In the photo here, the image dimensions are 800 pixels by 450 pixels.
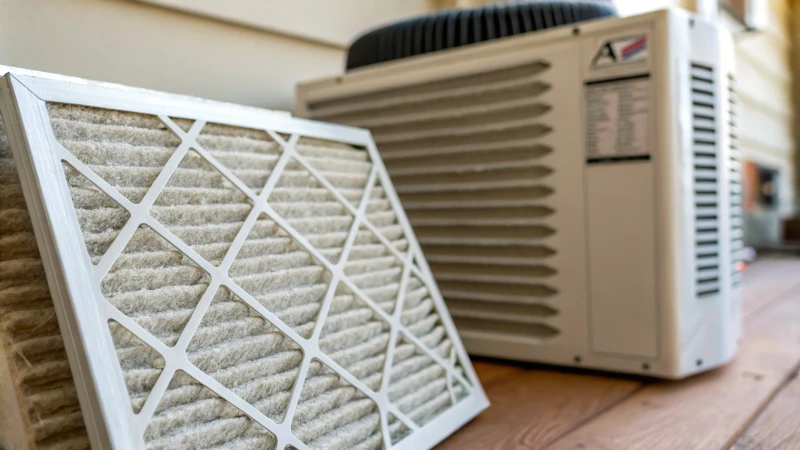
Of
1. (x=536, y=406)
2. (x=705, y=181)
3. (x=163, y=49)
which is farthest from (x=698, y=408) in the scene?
(x=163, y=49)

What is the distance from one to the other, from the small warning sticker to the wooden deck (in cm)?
29

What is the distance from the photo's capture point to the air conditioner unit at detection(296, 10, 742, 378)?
783 millimetres

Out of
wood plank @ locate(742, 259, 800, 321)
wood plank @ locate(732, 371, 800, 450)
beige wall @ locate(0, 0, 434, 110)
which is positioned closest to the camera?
wood plank @ locate(732, 371, 800, 450)

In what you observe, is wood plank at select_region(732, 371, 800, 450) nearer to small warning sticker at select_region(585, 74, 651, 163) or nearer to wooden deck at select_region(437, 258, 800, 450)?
wooden deck at select_region(437, 258, 800, 450)

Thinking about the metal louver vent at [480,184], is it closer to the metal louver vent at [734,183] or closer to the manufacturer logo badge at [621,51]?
the manufacturer logo badge at [621,51]

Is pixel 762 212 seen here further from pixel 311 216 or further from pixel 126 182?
pixel 126 182

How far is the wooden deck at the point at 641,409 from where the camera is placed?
2.05 feet

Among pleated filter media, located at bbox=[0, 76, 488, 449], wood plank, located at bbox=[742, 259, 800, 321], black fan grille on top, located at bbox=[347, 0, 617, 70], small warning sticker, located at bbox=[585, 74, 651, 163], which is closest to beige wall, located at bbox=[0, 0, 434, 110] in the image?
black fan grille on top, located at bbox=[347, 0, 617, 70]

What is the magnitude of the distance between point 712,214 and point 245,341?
0.64 meters

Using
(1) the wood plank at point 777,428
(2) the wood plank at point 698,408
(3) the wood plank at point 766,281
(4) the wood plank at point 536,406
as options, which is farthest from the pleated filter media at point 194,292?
(3) the wood plank at point 766,281

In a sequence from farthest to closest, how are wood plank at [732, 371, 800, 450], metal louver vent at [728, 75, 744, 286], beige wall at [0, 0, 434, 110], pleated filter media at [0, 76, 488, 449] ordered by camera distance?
Answer: 1. metal louver vent at [728, 75, 744, 286]
2. beige wall at [0, 0, 434, 110]
3. wood plank at [732, 371, 800, 450]
4. pleated filter media at [0, 76, 488, 449]

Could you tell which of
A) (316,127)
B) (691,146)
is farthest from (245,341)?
(691,146)

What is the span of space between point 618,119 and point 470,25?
28cm

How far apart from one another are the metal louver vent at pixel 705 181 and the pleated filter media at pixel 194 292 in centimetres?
36
